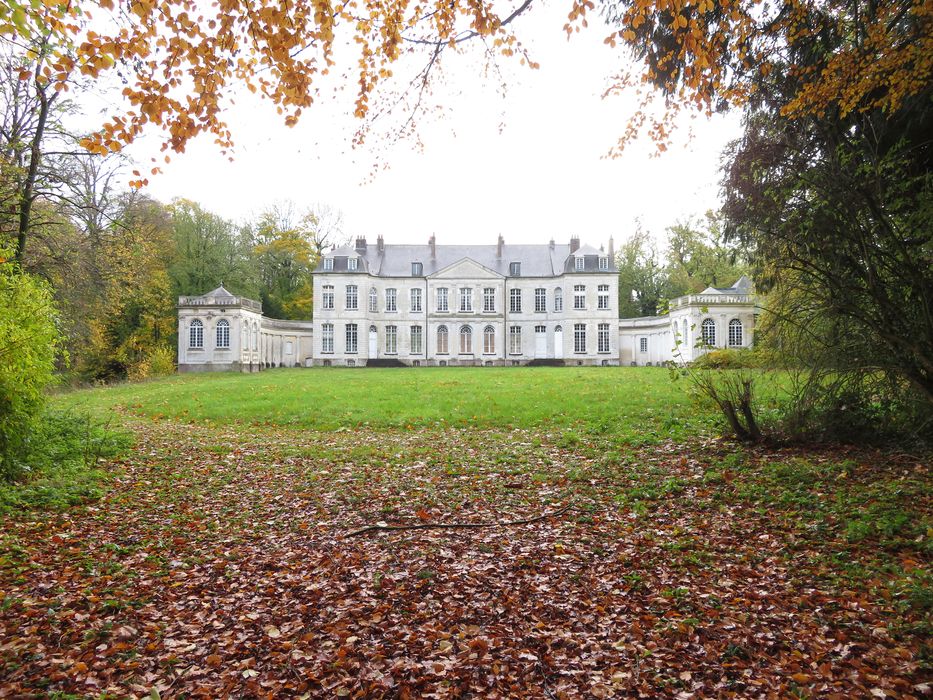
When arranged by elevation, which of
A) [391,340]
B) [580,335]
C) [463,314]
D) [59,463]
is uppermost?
[463,314]

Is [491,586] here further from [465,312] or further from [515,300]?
[515,300]

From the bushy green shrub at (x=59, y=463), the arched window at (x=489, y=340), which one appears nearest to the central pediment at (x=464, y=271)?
the arched window at (x=489, y=340)

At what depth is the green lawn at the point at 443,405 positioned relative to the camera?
11305 millimetres

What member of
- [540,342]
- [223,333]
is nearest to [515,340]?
[540,342]

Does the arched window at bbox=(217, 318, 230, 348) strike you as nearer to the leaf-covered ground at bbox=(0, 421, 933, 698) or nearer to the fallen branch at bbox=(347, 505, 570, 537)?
the leaf-covered ground at bbox=(0, 421, 933, 698)

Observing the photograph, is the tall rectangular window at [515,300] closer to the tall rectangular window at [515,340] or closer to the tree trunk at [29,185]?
the tall rectangular window at [515,340]

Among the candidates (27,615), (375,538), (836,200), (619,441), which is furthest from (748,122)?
(27,615)

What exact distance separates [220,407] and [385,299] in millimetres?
27593

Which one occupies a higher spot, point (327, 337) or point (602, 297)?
point (602, 297)

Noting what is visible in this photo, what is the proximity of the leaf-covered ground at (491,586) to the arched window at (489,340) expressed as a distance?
34514 millimetres

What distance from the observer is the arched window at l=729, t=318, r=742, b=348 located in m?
34.5

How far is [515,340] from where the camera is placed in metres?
42.1

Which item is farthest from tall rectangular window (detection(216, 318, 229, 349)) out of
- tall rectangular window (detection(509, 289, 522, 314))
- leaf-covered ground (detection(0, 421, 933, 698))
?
leaf-covered ground (detection(0, 421, 933, 698))

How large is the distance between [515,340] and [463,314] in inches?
163
